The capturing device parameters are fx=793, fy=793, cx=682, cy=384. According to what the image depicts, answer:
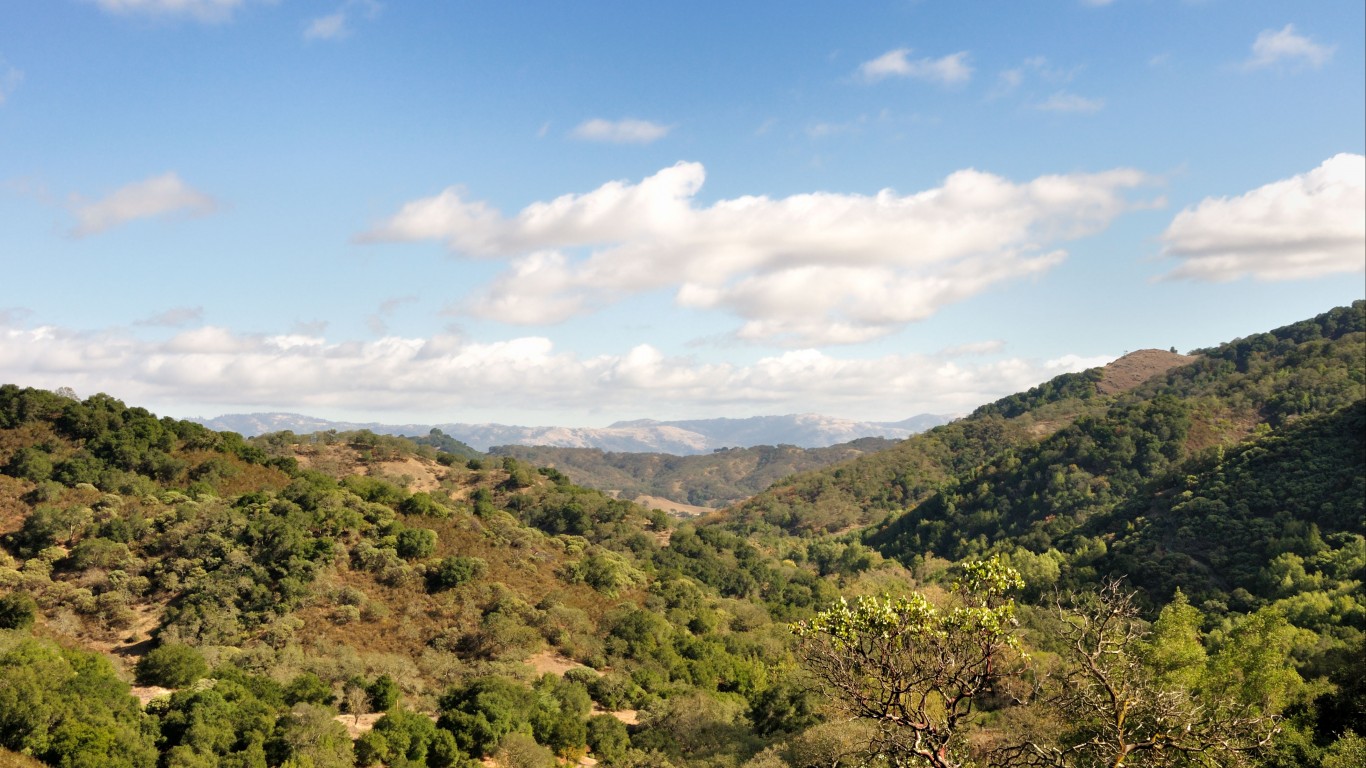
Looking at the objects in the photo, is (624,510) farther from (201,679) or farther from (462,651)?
(201,679)

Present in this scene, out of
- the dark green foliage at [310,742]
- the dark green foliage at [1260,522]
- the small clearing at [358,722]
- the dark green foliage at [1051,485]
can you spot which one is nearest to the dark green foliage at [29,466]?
the small clearing at [358,722]

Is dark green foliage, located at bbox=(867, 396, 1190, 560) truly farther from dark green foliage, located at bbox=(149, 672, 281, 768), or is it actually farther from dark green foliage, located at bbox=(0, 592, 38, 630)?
dark green foliage, located at bbox=(0, 592, 38, 630)

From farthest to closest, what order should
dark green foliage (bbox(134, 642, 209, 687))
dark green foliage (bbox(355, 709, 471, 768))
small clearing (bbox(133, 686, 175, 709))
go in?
1. dark green foliage (bbox(134, 642, 209, 687))
2. small clearing (bbox(133, 686, 175, 709))
3. dark green foliage (bbox(355, 709, 471, 768))

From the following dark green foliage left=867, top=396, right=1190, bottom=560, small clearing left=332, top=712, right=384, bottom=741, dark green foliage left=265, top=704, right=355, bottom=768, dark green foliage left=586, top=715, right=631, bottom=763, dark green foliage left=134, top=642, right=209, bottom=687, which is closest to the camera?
dark green foliage left=265, top=704, right=355, bottom=768

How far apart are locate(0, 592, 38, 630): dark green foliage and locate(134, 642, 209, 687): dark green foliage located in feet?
25.1

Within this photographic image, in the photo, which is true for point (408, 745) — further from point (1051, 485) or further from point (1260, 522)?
point (1051, 485)

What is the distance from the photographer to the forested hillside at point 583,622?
52.9ft

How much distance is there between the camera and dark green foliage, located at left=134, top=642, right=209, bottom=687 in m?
38.2

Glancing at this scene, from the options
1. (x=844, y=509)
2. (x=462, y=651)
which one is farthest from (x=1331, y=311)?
(x=462, y=651)

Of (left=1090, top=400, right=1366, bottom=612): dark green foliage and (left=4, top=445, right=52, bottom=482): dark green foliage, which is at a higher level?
(left=4, top=445, right=52, bottom=482): dark green foliage

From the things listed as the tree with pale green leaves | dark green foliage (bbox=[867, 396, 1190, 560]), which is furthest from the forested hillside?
dark green foliage (bbox=[867, 396, 1190, 560])

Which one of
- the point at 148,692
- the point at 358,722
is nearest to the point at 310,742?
the point at 358,722

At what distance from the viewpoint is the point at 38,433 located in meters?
61.5

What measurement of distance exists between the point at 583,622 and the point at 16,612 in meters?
31.8
